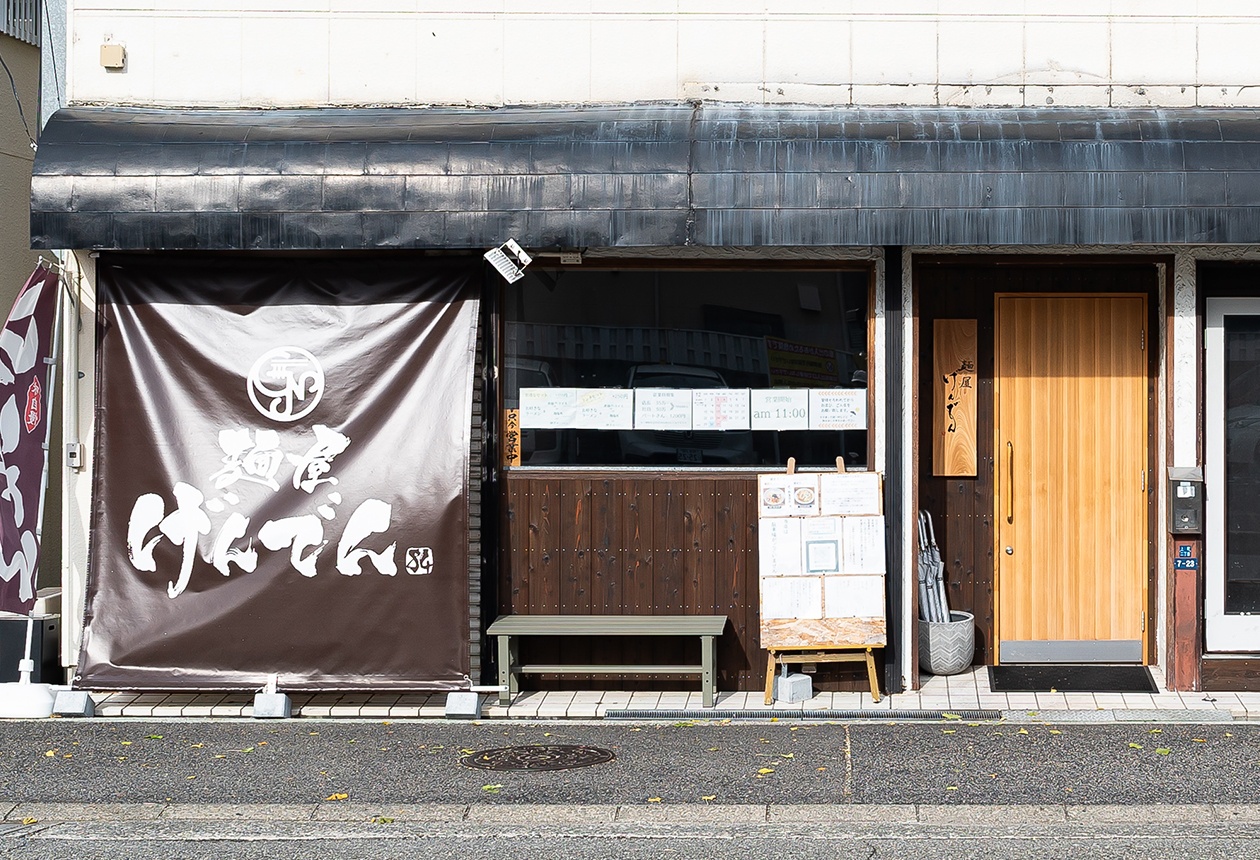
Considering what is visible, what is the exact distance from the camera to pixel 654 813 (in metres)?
7.09

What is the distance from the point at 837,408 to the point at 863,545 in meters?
0.93

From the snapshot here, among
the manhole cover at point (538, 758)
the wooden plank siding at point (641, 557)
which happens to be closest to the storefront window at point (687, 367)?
the wooden plank siding at point (641, 557)

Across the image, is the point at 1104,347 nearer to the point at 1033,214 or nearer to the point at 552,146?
the point at 1033,214

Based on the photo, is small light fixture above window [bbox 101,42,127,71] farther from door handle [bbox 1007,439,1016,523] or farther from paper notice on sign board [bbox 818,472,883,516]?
door handle [bbox 1007,439,1016,523]

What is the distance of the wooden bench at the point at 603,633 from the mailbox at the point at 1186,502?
296cm

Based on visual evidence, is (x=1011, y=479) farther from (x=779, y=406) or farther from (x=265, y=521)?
(x=265, y=521)

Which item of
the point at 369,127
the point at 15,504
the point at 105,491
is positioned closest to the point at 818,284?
the point at 369,127

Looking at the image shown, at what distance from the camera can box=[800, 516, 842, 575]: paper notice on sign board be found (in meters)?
9.51

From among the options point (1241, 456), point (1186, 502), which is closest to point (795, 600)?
point (1186, 502)

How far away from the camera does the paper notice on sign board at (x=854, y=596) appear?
944 cm

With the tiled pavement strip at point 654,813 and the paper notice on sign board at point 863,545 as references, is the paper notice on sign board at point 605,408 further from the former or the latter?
the tiled pavement strip at point 654,813

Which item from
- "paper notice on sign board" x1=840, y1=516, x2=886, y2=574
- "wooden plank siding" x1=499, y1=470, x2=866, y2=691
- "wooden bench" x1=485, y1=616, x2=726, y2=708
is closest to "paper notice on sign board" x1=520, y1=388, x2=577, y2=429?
"wooden plank siding" x1=499, y1=470, x2=866, y2=691

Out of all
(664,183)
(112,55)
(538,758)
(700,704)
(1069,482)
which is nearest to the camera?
(538,758)

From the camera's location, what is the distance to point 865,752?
8.19 meters
